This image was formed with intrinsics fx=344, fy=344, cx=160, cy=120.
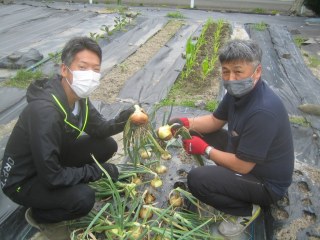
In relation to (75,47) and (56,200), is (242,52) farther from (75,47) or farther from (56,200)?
(56,200)

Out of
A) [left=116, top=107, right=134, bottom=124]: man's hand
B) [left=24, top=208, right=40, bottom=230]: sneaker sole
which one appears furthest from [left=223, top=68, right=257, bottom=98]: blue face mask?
[left=24, top=208, right=40, bottom=230]: sneaker sole

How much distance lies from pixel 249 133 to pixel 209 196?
44 cm

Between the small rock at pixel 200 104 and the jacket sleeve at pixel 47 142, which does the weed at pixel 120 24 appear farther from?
the jacket sleeve at pixel 47 142

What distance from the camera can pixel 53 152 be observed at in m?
1.74

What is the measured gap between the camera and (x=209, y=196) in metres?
1.98

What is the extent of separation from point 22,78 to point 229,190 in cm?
299

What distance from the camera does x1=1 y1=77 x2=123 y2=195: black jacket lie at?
67.7 inches

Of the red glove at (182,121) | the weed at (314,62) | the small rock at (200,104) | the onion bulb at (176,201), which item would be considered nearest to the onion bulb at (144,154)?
the red glove at (182,121)

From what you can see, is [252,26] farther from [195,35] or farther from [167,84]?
[167,84]

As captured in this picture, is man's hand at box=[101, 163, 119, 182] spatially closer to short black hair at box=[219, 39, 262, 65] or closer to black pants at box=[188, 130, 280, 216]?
black pants at box=[188, 130, 280, 216]

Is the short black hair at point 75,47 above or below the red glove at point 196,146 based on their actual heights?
above

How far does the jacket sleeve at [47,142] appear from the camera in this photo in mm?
1710

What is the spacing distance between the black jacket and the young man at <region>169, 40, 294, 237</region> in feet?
2.22

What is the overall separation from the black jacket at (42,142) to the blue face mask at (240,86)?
2.91 ft
